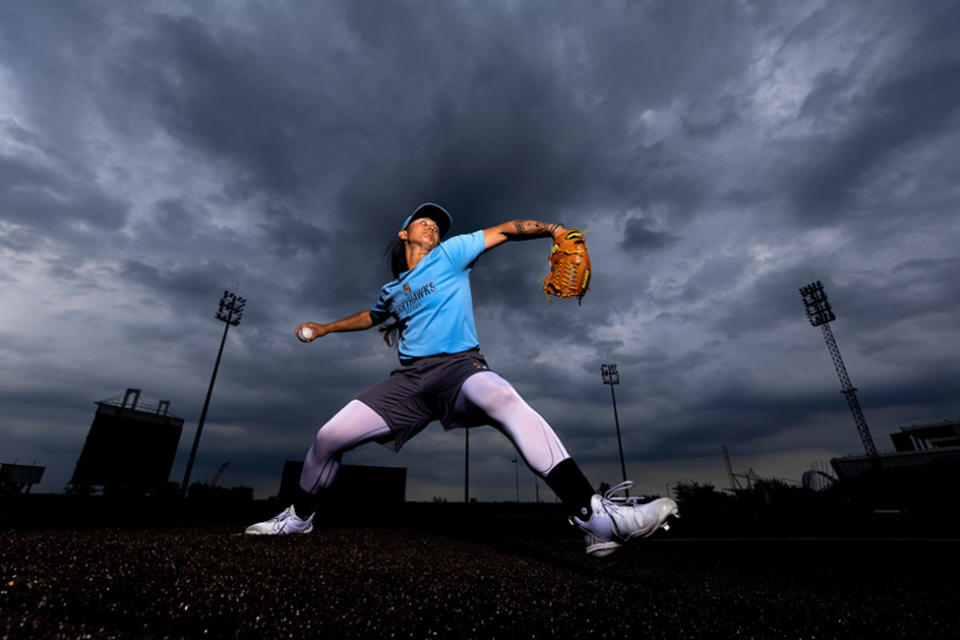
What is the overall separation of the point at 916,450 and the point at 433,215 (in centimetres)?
7439

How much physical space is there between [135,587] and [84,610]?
0.20 metres

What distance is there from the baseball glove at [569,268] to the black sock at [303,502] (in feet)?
6.76

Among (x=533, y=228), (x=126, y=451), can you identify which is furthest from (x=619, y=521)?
(x=126, y=451)

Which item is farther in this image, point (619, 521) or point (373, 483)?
point (373, 483)

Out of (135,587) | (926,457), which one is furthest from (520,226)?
(926,457)

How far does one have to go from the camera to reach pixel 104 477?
37.1m

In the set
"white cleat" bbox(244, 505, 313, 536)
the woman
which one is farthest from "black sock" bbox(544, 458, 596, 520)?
"white cleat" bbox(244, 505, 313, 536)

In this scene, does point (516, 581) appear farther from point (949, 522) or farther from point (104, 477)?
point (104, 477)

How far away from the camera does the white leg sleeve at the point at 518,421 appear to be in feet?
6.81

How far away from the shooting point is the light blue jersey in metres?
2.62

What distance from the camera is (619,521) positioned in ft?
6.25

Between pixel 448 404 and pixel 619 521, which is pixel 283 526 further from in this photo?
pixel 619 521

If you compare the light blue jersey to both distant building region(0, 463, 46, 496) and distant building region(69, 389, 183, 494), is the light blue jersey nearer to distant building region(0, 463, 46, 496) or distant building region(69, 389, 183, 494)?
distant building region(69, 389, 183, 494)

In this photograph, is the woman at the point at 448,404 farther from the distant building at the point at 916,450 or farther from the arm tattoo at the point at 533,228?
the distant building at the point at 916,450
